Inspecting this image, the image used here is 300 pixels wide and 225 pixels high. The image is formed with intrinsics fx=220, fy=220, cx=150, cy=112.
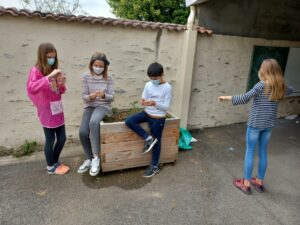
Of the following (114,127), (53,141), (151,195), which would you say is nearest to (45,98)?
(53,141)

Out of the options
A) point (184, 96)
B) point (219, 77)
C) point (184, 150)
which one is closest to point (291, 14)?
point (219, 77)

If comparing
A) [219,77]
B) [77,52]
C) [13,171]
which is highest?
[77,52]

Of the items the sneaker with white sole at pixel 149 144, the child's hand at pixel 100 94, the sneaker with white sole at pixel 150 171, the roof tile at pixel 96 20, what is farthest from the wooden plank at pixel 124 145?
the roof tile at pixel 96 20

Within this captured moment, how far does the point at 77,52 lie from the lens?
3.59 meters

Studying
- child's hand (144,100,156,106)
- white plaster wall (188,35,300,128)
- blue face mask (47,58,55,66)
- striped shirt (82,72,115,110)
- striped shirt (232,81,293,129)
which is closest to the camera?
striped shirt (232,81,293,129)

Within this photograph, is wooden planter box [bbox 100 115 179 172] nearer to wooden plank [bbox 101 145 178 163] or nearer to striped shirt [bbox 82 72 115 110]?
wooden plank [bbox 101 145 178 163]

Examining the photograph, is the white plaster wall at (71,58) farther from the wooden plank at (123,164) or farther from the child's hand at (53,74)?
the wooden plank at (123,164)

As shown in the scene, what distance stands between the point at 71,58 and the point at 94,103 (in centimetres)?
108

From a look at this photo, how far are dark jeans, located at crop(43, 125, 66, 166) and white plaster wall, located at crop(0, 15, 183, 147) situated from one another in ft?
3.06

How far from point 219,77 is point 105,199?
11.4ft

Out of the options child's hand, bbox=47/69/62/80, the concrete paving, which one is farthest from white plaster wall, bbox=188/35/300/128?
child's hand, bbox=47/69/62/80

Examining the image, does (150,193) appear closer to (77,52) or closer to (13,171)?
(13,171)

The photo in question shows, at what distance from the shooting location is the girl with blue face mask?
2.82 m

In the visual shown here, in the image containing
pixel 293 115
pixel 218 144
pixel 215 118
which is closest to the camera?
pixel 218 144
